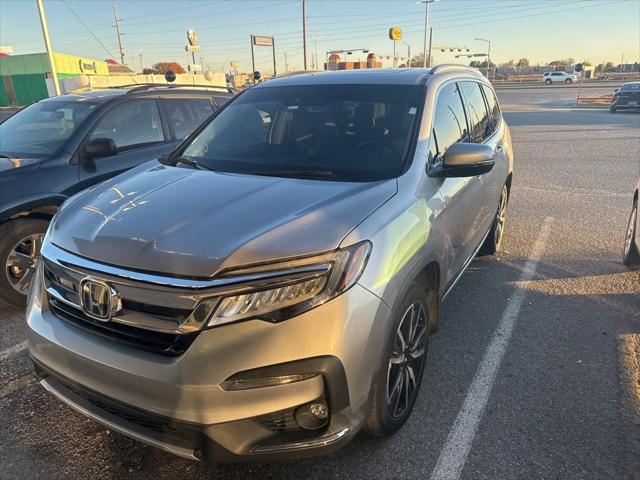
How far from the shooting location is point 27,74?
45406mm

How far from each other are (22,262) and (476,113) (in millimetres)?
4120

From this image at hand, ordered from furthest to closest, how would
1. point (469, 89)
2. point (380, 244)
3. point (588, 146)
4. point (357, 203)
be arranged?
point (588, 146) → point (469, 89) → point (357, 203) → point (380, 244)

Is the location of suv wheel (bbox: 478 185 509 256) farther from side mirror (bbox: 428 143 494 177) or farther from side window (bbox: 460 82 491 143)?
side mirror (bbox: 428 143 494 177)

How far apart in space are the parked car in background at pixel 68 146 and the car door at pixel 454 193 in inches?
120

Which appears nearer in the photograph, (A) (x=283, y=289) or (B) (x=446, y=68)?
(A) (x=283, y=289)

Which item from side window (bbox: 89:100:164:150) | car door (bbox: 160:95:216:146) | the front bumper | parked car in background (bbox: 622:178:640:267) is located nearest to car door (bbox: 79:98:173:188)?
side window (bbox: 89:100:164:150)

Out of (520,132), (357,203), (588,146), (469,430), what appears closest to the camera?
(357,203)

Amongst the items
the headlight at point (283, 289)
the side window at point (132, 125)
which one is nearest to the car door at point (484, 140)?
the headlight at point (283, 289)

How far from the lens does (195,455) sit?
1.96 metres

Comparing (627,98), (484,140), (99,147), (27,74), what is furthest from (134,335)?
(27,74)

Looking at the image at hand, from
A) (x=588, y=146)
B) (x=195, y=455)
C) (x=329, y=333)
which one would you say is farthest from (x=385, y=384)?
(x=588, y=146)

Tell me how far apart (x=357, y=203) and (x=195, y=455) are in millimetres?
1320

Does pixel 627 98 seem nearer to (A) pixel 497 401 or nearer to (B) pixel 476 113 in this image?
(B) pixel 476 113

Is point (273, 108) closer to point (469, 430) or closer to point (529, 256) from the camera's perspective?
point (469, 430)
